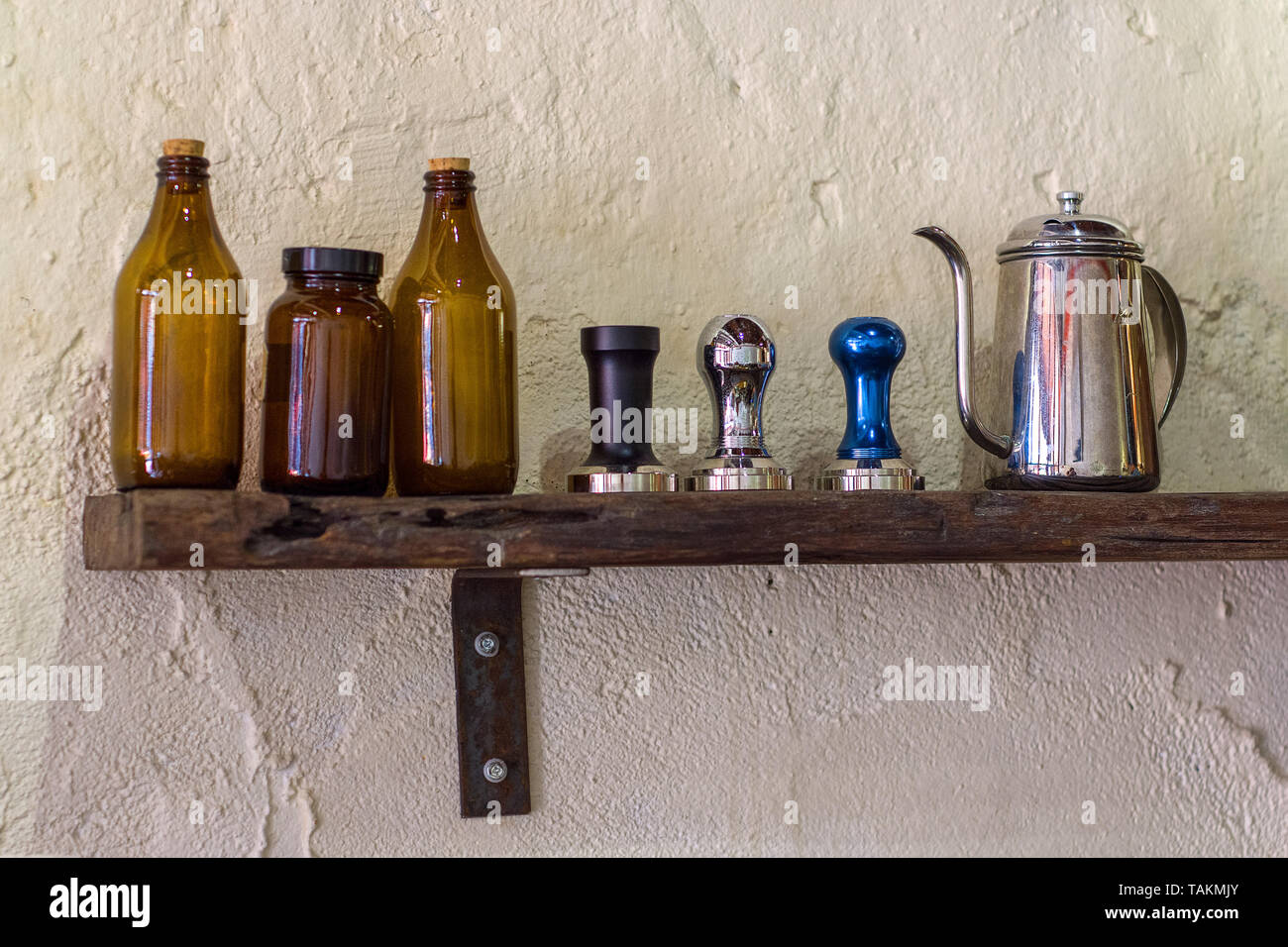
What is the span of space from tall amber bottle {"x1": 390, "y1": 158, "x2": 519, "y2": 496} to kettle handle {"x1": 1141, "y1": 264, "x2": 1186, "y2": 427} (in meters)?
0.46

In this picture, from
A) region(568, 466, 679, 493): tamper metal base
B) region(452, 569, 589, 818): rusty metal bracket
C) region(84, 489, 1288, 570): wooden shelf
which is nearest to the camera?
region(84, 489, 1288, 570): wooden shelf

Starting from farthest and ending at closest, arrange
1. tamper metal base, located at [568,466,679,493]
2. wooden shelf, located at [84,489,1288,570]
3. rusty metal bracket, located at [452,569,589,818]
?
1. rusty metal bracket, located at [452,569,589,818]
2. tamper metal base, located at [568,466,679,493]
3. wooden shelf, located at [84,489,1288,570]

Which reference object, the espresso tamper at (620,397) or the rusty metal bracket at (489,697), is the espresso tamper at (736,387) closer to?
the espresso tamper at (620,397)

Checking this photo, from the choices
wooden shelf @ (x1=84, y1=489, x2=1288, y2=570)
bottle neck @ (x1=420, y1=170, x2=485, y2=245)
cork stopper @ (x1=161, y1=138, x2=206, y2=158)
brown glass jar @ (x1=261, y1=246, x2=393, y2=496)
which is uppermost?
cork stopper @ (x1=161, y1=138, x2=206, y2=158)

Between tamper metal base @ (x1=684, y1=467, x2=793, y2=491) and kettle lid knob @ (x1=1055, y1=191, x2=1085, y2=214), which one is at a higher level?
kettle lid knob @ (x1=1055, y1=191, x2=1085, y2=214)

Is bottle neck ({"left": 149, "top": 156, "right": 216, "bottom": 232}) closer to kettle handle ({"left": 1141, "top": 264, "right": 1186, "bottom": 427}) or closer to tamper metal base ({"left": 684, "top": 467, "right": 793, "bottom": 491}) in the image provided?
tamper metal base ({"left": 684, "top": 467, "right": 793, "bottom": 491})

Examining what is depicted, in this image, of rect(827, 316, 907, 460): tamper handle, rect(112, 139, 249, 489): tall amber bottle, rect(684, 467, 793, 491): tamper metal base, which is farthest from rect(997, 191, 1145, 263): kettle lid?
rect(112, 139, 249, 489): tall amber bottle

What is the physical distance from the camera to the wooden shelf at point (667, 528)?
0.64 m

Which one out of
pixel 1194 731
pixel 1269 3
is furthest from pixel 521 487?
pixel 1269 3

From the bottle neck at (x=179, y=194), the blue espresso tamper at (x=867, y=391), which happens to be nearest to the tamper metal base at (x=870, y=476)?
the blue espresso tamper at (x=867, y=391)

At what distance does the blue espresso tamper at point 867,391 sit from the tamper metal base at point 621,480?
0.12 metres

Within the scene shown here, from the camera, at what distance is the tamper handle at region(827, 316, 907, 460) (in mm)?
816

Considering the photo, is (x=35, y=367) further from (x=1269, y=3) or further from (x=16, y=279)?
(x=1269, y=3)
